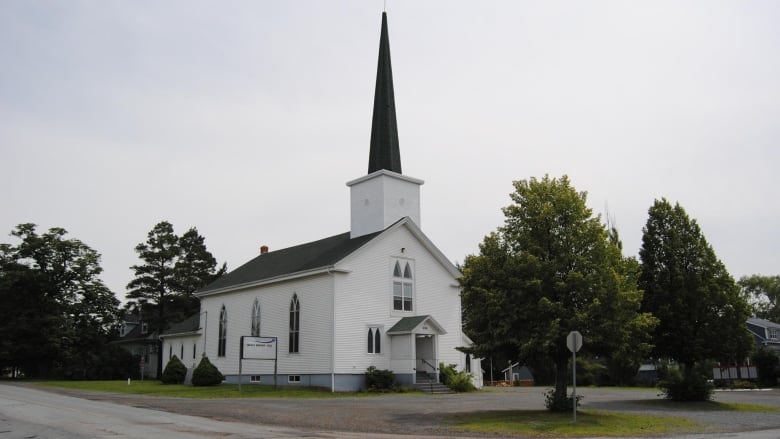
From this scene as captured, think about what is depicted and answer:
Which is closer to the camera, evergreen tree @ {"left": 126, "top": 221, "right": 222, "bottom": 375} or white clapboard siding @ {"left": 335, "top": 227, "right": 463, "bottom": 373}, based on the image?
white clapboard siding @ {"left": 335, "top": 227, "right": 463, "bottom": 373}

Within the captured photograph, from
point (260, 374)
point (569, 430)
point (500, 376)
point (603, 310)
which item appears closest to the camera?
point (569, 430)

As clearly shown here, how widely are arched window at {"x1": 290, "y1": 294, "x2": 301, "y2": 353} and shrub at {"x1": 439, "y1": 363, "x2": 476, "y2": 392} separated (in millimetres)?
8155

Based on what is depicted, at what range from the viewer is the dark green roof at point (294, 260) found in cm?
3834

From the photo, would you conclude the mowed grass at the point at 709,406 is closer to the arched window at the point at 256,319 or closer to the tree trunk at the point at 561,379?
the tree trunk at the point at 561,379

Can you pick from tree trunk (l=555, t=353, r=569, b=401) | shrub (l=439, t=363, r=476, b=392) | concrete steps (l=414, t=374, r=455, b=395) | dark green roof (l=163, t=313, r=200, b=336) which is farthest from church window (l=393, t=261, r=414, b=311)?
dark green roof (l=163, t=313, r=200, b=336)

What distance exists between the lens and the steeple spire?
1607 inches

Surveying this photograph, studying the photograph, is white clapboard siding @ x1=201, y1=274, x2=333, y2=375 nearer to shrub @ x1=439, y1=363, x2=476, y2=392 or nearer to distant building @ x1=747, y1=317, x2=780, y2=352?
shrub @ x1=439, y1=363, x2=476, y2=392

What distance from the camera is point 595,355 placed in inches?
877

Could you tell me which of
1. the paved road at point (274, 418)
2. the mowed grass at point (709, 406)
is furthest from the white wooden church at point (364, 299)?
the mowed grass at point (709, 406)

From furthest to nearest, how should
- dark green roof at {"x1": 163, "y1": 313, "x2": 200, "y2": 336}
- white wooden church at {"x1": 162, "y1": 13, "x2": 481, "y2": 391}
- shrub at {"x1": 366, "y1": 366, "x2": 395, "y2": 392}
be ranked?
dark green roof at {"x1": 163, "y1": 313, "x2": 200, "y2": 336} → white wooden church at {"x1": 162, "y1": 13, "x2": 481, "y2": 391} → shrub at {"x1": 366, "y1": 366, "x2": 395, "y2": 392}

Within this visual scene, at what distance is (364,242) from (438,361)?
26.1 feet

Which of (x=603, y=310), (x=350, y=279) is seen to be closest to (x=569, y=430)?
(x=603, y=310)

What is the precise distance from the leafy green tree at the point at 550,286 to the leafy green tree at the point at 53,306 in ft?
149

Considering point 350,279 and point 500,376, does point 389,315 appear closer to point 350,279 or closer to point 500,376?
point 350,279
